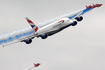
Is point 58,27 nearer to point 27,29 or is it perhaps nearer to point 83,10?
point 83,10

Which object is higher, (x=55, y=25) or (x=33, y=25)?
(x=33, y=25)

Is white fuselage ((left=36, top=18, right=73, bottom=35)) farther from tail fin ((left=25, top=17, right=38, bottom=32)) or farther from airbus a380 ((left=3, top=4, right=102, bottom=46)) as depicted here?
tail fin ((left=25, top=17, right=38, bottom=32))

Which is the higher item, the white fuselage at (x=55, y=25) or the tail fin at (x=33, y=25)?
the tail fin at (x=33, y=25)

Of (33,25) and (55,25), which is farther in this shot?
(33,25)

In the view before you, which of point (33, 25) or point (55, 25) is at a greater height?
point (33, 25)

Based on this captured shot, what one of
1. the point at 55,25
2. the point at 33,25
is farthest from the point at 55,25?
the point at 33,25

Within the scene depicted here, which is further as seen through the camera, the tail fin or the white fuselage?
the tail fin

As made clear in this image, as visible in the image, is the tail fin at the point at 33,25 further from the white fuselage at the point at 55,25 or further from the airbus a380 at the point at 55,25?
the white fuselage at the point at 55,25

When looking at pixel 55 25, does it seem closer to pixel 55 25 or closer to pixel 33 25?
pixel 55 25

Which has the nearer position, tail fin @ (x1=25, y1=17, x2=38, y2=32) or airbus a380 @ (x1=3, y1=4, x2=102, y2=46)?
airbus a380 @ (x1=3, y1=4, x2=102, y2=46)

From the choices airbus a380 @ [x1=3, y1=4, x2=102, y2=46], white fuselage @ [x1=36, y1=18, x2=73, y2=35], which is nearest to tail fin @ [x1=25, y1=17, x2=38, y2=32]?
airbus a380 @ [x1=3, y1=4, x2=102, y2=46]

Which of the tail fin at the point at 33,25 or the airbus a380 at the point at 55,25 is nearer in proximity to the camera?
the airbus a380 at the point at 55,25

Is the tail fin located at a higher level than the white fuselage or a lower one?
higher

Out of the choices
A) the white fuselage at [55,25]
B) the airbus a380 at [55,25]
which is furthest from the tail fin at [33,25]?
the white fuselage at [55,25]
